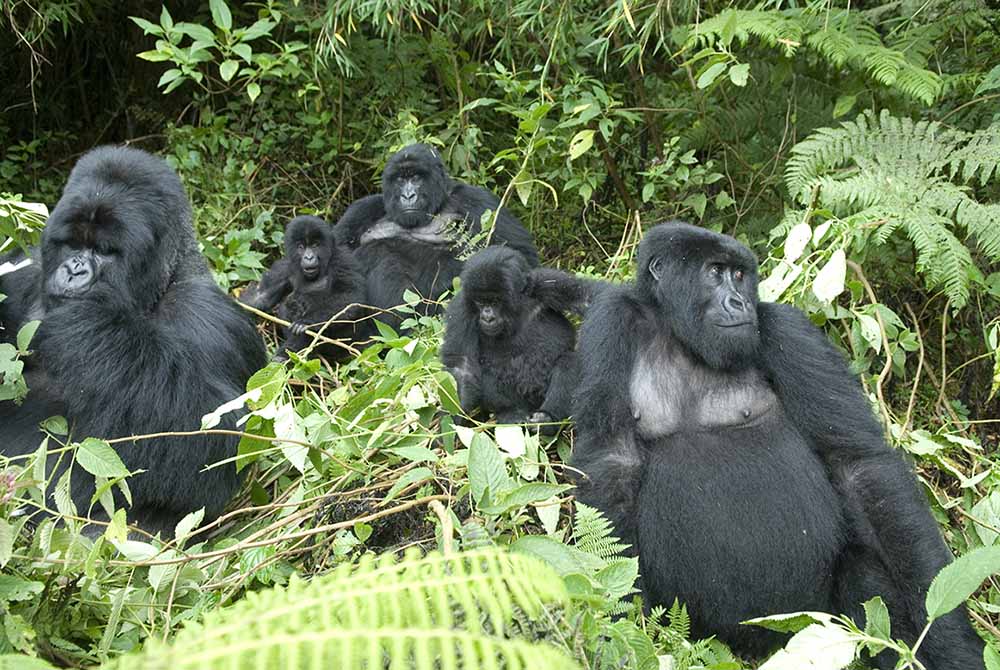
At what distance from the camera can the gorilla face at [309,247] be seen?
215 inches

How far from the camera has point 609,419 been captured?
2838mm

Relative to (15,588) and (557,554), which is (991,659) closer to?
(557,554)

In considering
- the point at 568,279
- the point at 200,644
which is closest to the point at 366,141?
the point at 568,279

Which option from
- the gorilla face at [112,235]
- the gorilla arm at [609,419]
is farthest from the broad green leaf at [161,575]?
the gorilla arm at [609,419]

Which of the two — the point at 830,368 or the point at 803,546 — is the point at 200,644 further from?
the point at 830,368

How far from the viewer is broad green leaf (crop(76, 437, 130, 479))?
2273 mm

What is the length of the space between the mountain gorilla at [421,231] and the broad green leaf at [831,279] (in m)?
2.10

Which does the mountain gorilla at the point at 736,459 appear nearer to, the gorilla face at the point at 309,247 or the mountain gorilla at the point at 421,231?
the mountain gorilla at the point at 421,231

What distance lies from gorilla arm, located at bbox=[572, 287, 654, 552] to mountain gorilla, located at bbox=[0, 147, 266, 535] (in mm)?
1116

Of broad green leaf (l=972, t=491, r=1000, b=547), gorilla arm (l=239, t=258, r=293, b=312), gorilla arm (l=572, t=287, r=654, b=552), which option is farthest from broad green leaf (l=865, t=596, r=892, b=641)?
gorilla arm (l=239, t=258, r=293, b=312)

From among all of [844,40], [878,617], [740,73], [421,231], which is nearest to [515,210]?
[421,231]

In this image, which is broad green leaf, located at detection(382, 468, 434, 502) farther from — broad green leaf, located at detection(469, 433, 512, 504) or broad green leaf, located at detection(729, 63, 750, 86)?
broad green leaf, located at detection(729, 63, 750, 86)

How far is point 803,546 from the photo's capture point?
105 inches

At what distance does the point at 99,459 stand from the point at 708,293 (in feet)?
5.44
